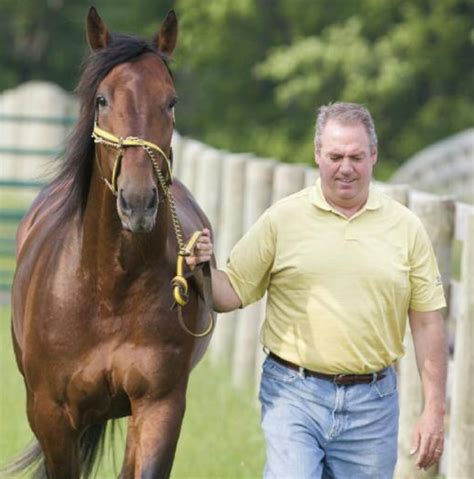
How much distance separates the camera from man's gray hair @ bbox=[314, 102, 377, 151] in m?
5.64

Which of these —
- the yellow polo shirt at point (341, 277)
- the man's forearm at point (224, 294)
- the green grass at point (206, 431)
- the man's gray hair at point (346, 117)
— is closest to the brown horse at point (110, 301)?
the man's forearm at point (224, 294)

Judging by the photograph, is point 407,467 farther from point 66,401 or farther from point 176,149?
point 176,149

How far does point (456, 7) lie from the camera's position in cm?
2700

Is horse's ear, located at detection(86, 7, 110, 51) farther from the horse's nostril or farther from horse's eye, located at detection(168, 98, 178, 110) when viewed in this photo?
the horse's nostril

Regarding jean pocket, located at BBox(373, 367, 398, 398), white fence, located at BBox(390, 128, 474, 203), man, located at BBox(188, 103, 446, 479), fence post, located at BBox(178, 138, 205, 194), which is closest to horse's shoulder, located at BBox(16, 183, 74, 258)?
man, located at BBox(188, 103, 446, 479)

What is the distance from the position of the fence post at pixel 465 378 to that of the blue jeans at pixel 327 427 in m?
1.46

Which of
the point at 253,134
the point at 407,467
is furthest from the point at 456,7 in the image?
the point at 407,467

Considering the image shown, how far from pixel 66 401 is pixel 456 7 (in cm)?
2172

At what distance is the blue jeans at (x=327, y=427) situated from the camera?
562 centimetres

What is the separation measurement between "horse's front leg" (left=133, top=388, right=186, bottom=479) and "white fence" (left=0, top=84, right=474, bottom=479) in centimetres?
165

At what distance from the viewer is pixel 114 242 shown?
606 centimetres

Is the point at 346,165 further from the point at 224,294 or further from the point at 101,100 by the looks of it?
the point at 101,100

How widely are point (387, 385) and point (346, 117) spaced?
40.1 inches

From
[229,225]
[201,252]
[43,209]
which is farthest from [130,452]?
[229,225]
